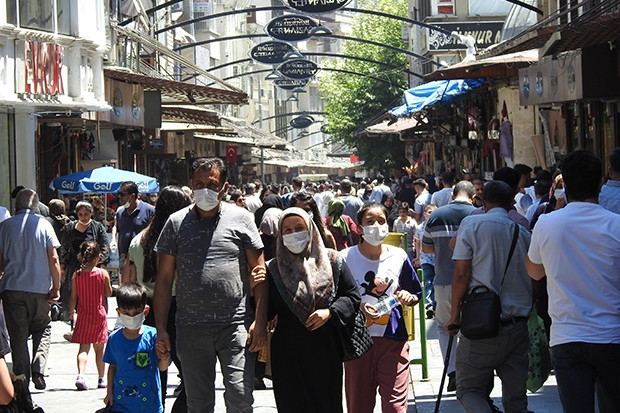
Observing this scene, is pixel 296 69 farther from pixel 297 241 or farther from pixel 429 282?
pixel 297 241

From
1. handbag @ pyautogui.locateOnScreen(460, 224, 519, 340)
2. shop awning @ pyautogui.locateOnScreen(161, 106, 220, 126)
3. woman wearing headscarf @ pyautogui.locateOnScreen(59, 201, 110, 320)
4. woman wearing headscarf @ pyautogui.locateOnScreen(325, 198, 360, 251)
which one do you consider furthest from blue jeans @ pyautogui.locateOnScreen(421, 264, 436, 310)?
shop awning @ pyautogui.locateOnScreen(161, 106, 220, 126)

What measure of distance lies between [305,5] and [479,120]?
467 centimetres

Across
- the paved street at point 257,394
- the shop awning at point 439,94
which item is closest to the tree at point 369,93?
the shop awning at point 439,94

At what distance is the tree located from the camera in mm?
49938

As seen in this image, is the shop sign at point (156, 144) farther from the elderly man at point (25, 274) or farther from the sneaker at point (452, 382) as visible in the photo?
the sneaker at point (452, 382)

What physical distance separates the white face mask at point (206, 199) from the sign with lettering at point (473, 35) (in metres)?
30.7

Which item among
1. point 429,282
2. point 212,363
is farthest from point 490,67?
point 212,363

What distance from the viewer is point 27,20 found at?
54.2 ft

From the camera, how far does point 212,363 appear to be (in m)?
7.53

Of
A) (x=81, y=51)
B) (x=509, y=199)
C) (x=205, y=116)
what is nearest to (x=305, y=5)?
(x=205, y=116)

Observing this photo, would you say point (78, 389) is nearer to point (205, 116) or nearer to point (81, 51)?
point (81, 51)

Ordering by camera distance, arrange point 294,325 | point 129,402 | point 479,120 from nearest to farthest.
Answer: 1. point 294,325
2. point 129,402
3. point 479,120

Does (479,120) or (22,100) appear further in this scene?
(479,120)

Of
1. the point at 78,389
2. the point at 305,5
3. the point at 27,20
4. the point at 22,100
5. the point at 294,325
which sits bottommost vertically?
the point at 78,389
